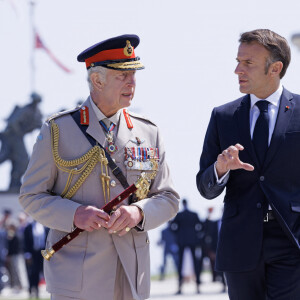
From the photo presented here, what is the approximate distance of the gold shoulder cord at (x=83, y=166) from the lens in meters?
4.94

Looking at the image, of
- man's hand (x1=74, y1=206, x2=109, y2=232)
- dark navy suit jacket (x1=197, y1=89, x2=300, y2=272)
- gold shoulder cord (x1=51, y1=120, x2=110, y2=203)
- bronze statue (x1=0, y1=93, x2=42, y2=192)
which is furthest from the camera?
bronze statue (x1=0, y1=93, x2=42, y2=192)

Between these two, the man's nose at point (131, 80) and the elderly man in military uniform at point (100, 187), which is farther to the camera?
the man's nose at point (131, 80)

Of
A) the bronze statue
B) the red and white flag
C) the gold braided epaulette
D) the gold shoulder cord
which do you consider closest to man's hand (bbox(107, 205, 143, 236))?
the gold shoulder cord

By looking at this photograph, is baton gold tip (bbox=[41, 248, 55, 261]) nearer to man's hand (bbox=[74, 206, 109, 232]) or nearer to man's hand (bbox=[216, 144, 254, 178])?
man's hand (bbox=[74, 206, 109, 232])

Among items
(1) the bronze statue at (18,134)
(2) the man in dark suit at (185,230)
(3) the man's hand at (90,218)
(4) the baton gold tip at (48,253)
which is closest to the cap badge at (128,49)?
(3) the man's hand at (90,218)

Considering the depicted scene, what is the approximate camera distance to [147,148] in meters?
5.13

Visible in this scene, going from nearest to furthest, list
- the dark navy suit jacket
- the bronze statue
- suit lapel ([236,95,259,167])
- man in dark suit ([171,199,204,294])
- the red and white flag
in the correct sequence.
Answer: the dark navy suit jacket → suit lapel ([236,95,259,167]) → man in dark suit ([171,199,204,294]) → the bronze statue → the red and white flag

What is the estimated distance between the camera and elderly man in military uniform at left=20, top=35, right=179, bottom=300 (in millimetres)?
4836

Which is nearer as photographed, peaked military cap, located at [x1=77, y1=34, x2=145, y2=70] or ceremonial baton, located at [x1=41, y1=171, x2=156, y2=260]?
ceremonial baton, located at [x1=41, y1=171, x2=156, y2=260]

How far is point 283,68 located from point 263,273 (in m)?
1.21

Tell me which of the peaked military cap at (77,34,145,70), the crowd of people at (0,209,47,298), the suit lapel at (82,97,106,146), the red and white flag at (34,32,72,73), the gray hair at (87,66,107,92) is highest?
the peaked military cap at (77,34,145,70)

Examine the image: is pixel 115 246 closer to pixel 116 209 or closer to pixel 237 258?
pixel 116 209

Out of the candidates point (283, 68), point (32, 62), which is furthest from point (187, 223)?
point (32, 62)

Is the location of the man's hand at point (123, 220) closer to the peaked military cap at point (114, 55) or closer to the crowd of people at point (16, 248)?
the peaked military cap at point (114, 55)
